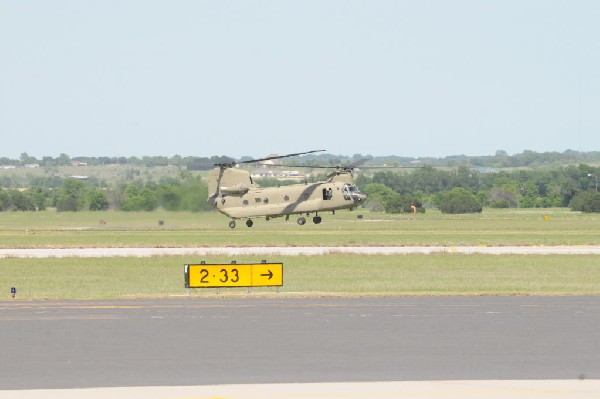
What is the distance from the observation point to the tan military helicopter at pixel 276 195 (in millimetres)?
97000

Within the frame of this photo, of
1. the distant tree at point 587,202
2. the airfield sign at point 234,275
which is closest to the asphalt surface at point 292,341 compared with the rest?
the airfield sign at point 234,275

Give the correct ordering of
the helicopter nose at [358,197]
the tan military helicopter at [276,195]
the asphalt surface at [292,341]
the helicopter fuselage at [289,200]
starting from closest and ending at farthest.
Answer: the asphalt surface at [292,341], the helicopter nose at [358,197], the helicopter fuselage at [289,200], the tan military helicopter at [276,195]

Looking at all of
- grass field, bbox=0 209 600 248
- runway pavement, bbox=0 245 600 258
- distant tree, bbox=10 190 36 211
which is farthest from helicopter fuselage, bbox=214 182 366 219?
distant tree, bbox=10 190 36 211

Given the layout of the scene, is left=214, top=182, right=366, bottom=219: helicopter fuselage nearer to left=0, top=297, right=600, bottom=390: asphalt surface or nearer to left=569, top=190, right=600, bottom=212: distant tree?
left=0, top=297, right=600, bottom=390: asphalt surface

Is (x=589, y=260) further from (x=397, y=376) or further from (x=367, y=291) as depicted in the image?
(x=397, y=376)

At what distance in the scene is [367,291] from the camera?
1921 inches

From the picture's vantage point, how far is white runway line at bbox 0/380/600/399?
74.9ft

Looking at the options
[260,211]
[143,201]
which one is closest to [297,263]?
[260,211]

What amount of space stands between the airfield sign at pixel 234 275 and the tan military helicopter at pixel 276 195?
48.7 metres

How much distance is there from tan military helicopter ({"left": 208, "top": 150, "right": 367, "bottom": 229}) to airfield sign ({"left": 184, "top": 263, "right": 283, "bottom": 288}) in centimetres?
4874

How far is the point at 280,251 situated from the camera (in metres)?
74.6

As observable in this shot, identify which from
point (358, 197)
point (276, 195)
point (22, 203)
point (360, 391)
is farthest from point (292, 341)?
point (22, 203)

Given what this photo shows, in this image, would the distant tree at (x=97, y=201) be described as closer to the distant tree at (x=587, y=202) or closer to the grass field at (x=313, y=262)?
the grass field at (x=313, y=262)

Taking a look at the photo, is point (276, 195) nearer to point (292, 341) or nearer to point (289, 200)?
point (289, 200)
